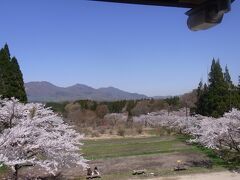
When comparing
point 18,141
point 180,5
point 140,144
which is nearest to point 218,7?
point 180,5

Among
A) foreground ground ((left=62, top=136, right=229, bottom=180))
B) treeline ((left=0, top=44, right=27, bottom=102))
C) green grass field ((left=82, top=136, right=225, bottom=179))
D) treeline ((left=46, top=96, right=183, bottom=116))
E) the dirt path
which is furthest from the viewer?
treeline ((left=46, top=96, right=183, bottom=116))

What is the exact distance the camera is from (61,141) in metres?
13.7

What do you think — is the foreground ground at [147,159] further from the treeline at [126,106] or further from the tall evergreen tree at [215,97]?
the treeline at [126,106]

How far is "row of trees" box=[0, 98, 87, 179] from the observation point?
12094 millimetres

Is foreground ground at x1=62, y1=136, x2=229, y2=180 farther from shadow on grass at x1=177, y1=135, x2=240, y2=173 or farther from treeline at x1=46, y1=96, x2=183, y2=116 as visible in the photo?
treeline at x1=46, y1=96, x2=183, y2=116

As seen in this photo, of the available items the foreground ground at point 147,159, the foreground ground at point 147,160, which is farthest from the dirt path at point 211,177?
the foreground ground at point 147,159

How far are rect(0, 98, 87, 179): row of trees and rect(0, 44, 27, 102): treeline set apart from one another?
14.3m

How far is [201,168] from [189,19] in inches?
706

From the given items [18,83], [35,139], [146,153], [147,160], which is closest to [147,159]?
[147,160]

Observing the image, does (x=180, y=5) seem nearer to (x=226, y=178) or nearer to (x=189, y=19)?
(x=189, y=19)

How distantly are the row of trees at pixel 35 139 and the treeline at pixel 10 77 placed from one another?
1430 centimetres

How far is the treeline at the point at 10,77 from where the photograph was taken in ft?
97.9

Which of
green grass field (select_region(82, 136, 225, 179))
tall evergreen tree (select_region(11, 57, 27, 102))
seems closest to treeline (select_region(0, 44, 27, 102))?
tall evergreen tree (select_region(11, 57, 27, 102))

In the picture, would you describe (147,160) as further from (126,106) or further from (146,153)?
(126,106)
